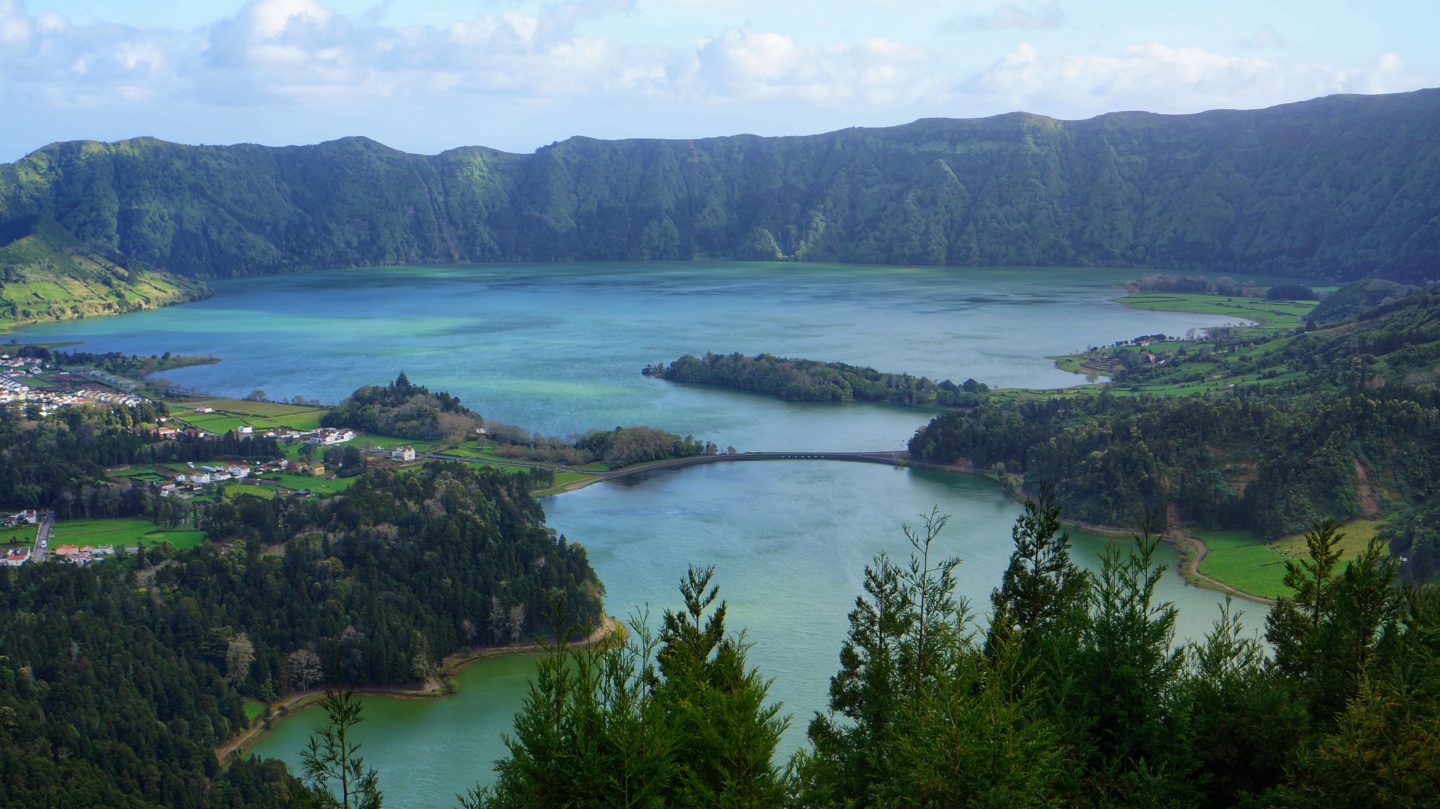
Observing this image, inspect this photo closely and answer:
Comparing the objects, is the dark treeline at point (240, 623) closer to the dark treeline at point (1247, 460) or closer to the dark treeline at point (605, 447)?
the dark treeline at point (605, 447)

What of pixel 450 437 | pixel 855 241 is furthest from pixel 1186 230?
pixel 450 437

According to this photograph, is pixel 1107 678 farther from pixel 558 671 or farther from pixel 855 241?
pixel 855 241

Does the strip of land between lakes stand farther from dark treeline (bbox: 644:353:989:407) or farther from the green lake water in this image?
dark treeline (bbox: 644:353:989:407)

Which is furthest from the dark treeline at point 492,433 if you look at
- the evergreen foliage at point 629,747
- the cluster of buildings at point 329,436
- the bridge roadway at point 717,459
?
the evergreen foliage at point 629,747

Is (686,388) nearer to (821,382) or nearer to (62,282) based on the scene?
(821,382)

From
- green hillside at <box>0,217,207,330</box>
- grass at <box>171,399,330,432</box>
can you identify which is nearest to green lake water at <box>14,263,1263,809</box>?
grass at <box>171,399,330,432</box>
